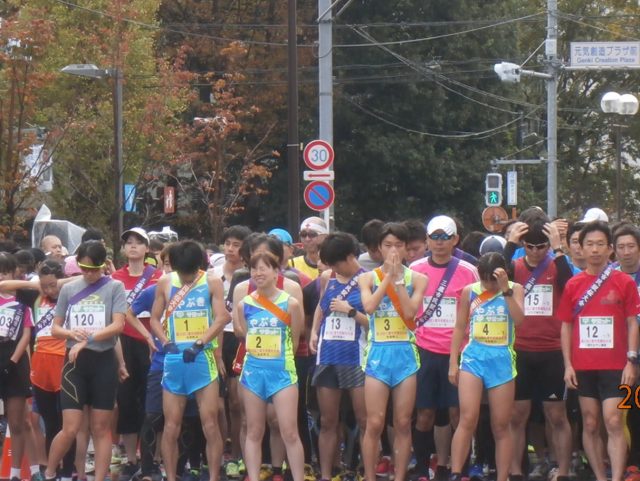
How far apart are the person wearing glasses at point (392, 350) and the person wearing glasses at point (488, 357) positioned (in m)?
0.35

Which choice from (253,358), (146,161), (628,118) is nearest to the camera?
(253,358)

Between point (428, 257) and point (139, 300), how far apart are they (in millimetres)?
2405

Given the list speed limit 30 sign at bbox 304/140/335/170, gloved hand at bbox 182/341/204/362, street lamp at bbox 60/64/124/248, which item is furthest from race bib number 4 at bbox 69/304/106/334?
street lamp at bbox 60/64/124/248

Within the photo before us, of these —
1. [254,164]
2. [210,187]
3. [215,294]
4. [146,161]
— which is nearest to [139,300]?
[215,294]

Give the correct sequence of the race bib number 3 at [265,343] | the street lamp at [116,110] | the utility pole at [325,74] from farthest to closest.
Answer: the street lamp at [116,110] < the utility pole at [325,74] < the race bib number 3 at [265,343]

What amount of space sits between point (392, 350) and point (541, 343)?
128cm

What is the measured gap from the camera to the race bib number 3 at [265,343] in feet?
32.6

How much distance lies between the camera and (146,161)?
3062 cm

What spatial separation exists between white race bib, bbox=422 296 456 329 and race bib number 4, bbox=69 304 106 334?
8.30 ft

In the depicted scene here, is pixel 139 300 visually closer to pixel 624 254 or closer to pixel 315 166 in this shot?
pixel 624 254

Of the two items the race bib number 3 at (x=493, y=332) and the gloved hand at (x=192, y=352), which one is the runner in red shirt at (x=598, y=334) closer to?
the race bib number 3 at (x=493, y=332)

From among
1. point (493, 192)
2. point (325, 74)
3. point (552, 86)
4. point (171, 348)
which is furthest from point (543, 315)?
point (552, 86)

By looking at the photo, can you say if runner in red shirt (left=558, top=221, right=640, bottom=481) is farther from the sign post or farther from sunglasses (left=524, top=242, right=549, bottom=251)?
the sign post

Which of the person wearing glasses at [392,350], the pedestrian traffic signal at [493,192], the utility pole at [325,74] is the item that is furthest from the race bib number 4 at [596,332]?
the pedestrian traffic signal at [493,192]
